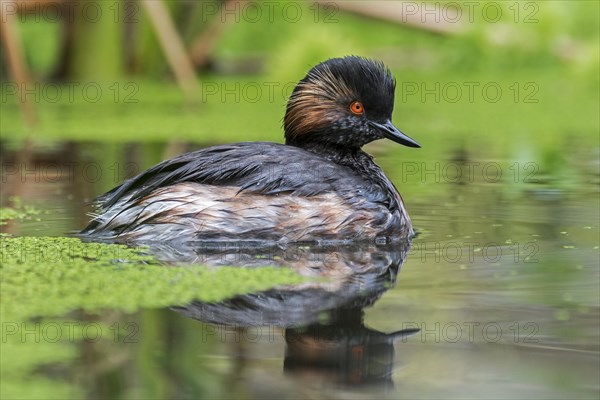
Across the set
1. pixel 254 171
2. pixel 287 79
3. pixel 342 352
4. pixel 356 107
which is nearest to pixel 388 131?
pixel 356 107

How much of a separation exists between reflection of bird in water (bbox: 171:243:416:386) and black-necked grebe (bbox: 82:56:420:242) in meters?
0.13

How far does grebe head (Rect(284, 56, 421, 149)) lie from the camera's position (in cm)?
651

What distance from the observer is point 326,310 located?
4.58 metres

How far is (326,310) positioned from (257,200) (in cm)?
155

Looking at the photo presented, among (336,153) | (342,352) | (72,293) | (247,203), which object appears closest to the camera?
(342,352)

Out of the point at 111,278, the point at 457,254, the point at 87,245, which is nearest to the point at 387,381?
the point at 111,278

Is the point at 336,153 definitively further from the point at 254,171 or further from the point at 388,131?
the point at 254,171

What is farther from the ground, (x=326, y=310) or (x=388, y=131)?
(x=388, y=131)

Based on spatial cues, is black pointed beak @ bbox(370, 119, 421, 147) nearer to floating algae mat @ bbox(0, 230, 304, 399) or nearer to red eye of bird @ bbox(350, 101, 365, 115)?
red eye of bird @ bbox(350, 101, 365, 115)

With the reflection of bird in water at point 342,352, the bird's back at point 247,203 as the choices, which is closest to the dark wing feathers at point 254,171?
the bird's back at point 247,203

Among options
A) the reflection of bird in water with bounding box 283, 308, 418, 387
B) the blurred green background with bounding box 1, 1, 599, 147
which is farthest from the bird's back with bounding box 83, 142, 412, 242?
the blurred green background with bounding box 1, 1, 599, 147

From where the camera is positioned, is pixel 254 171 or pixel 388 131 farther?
pixel 388 131

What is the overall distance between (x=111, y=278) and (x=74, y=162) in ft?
15.8

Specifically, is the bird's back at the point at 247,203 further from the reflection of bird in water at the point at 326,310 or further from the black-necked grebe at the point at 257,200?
the reflection of bird in water at the point at 326,310
